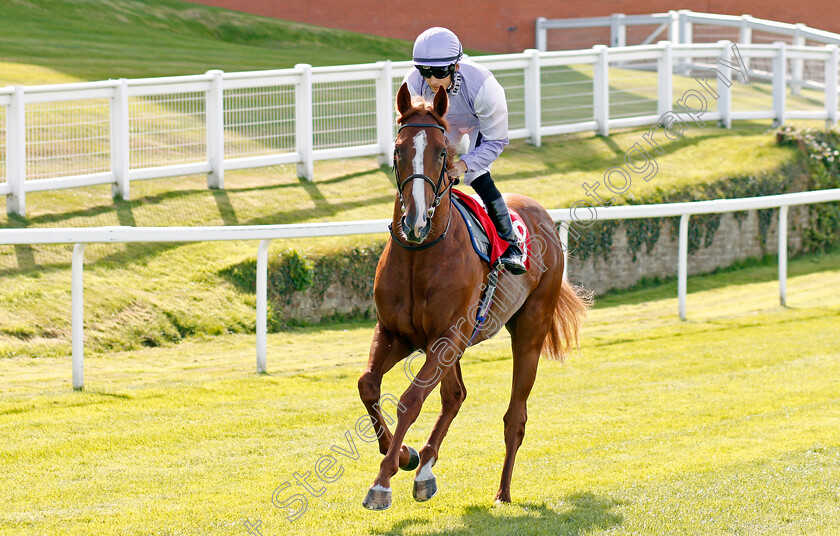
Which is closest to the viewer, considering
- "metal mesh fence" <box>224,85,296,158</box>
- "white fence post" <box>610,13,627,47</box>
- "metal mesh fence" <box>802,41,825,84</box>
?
"metal mesh fence" <box>224,85,296,158</box>

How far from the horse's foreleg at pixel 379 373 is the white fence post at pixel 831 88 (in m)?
13.2

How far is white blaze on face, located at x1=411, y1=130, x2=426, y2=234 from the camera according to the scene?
4.08 metres

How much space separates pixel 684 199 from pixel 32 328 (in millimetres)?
7925

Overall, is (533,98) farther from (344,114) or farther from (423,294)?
(423,294)

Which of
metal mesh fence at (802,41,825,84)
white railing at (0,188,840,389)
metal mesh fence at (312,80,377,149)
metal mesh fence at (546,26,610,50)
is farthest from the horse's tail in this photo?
metal mesh fence at (546,26,610,50)

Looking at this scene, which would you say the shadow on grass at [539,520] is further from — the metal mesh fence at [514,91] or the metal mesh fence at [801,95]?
the metal mesh fence at [801,95]

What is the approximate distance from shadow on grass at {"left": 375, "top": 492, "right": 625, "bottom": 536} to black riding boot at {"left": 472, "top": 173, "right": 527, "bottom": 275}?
118 cm

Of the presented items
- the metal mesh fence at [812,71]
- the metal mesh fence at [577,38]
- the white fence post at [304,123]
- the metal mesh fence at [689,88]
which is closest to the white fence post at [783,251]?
the metal mesh fence at [689,88]

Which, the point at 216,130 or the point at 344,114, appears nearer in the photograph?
the point at 216,130

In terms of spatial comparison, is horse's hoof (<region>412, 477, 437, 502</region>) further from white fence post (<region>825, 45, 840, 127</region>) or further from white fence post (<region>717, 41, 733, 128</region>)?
white fence post (<region>825, 45, 840, 127</region>)

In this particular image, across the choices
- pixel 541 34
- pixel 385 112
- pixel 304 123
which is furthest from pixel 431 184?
pixel 541 34

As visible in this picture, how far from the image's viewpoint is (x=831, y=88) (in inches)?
616

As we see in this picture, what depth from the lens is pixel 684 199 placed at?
40.3 ft

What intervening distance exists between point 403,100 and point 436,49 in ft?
1.47
